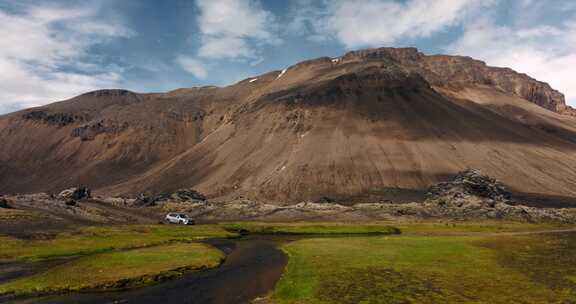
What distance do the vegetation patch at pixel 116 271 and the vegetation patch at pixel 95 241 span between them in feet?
24.0

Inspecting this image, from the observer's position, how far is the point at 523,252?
47.3 meters

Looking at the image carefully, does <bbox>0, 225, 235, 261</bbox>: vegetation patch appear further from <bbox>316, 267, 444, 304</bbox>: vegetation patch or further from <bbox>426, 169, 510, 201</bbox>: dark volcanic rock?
<bbox>426, 169, 510, 201</bbox>: dark volcanic rock

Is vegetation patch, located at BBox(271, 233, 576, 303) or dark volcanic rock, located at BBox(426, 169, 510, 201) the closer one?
vegetation patch, located at BBox(271, 233, 576, 303)

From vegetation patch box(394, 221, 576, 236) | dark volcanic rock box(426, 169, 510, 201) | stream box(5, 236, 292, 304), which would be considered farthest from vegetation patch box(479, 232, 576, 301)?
dark volcanic rock box(426, 169, 510, 201)

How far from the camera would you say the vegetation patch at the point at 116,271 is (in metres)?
33.9

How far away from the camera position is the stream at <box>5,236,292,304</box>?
101ft

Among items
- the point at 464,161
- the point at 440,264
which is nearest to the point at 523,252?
the point at 440,264

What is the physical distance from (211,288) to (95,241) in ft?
107

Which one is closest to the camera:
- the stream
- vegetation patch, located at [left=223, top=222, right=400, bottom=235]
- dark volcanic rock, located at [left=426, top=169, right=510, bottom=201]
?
the stream

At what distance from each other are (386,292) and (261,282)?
11770 millimetres

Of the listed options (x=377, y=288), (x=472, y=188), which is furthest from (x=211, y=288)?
(x=472, y=188)

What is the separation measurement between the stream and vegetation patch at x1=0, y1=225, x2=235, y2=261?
17987mm

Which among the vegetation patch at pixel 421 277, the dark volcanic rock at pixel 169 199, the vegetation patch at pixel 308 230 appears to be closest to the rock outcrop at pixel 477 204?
the vegetation patch at pixel 308 230

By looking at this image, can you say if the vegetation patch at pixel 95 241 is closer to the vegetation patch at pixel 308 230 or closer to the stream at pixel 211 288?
the vegetation patch at pixel 308 230
